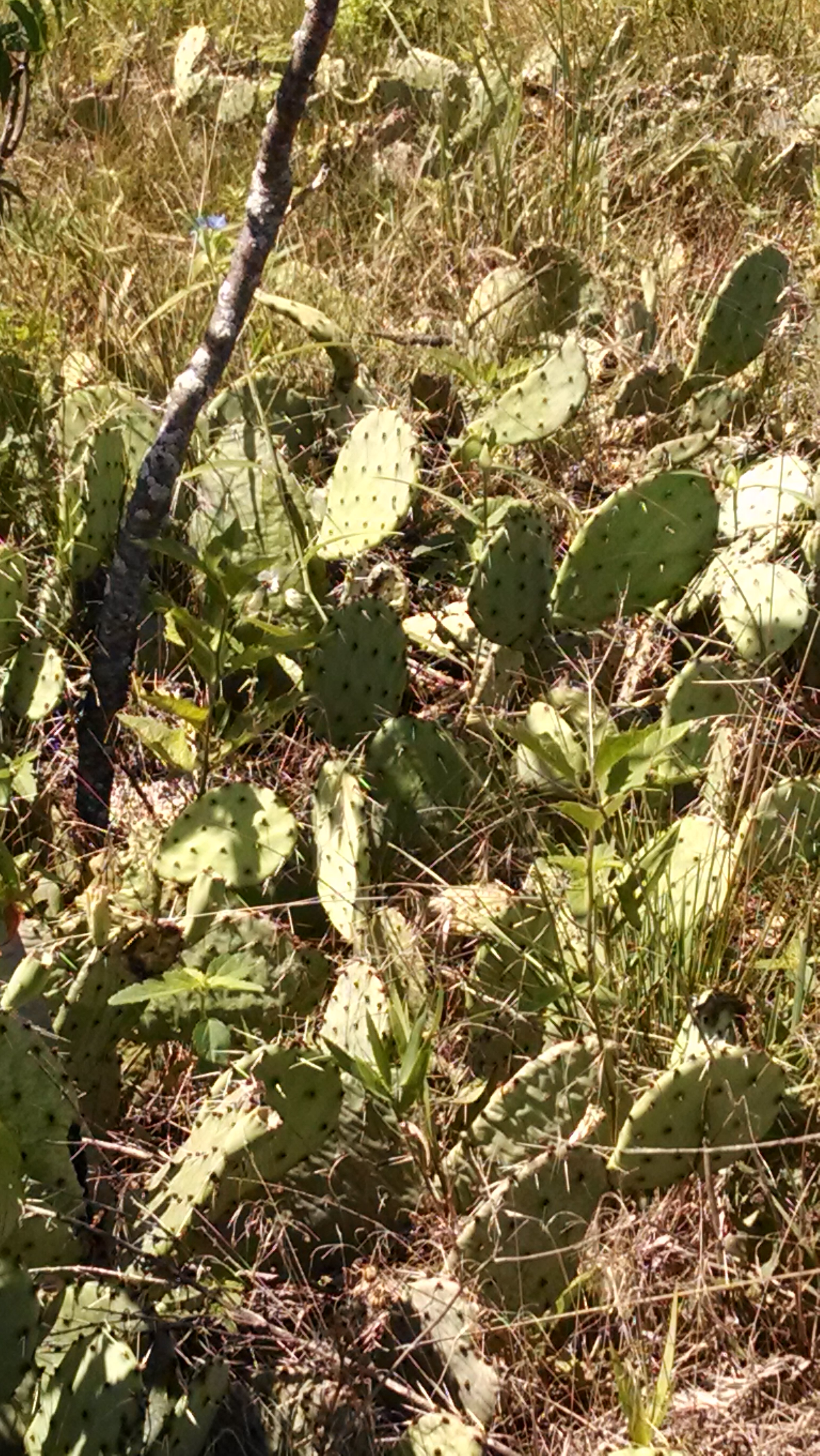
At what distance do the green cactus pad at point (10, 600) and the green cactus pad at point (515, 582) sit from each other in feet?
2.15

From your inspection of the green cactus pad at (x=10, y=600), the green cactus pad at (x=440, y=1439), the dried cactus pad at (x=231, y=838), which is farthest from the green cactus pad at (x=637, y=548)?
the green cactus pad at (x=440, y=1439)

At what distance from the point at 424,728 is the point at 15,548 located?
33.3 inches

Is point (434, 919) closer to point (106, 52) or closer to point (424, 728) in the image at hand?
point (424, 728)

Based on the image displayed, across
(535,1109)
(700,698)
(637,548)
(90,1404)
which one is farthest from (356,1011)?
(637,548)

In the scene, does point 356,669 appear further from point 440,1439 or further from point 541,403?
point 440,1439

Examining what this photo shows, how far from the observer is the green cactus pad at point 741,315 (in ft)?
8.44

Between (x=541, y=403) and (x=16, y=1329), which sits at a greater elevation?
(x=541, y=403)

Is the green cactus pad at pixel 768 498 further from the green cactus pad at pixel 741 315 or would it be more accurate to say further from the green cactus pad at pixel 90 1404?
the green cactus pad at pixel 90 1404

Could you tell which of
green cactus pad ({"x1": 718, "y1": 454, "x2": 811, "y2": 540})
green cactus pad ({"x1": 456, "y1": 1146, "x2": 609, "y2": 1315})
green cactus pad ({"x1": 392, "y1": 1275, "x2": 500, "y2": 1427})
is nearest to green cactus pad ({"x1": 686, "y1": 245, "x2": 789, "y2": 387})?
green cactus pad ({"x1": 718, "y1": 454, "x2": 811, "y2": 540})

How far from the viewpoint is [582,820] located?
138cm

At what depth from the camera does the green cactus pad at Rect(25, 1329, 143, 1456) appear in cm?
130

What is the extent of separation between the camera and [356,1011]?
1.64 metres

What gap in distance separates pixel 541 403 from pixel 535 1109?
1.23m

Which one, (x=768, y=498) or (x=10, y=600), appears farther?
(x=768, y=498)
